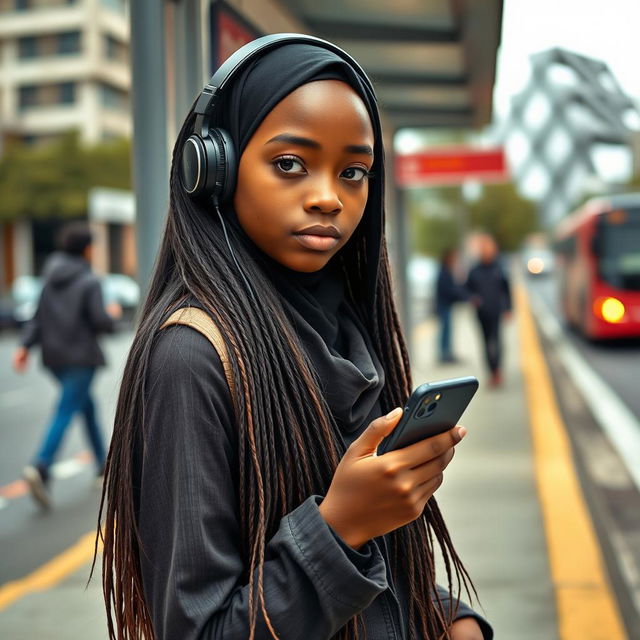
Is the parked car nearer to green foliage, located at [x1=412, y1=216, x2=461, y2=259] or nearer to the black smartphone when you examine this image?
green foliage, located at [x1=412, y1=216, x2=461, y2=259]

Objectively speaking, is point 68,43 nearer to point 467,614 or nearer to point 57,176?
point 57,176

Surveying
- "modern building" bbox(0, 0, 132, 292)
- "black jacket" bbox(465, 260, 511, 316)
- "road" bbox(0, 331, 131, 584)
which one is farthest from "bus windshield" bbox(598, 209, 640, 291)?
"modern building" bbox(0, 0, 132, 292)

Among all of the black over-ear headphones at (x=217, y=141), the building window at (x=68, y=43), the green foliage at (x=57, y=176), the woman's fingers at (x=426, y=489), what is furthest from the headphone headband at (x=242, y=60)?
the building window at (x=68, y=43)

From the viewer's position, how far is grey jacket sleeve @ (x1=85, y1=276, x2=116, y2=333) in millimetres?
6211

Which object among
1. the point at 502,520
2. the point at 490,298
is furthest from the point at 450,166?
the point at 502,520

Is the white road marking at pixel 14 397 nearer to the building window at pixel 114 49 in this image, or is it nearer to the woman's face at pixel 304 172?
the woman's face at pixel 304 172

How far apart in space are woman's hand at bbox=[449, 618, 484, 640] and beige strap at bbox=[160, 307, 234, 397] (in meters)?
0.63

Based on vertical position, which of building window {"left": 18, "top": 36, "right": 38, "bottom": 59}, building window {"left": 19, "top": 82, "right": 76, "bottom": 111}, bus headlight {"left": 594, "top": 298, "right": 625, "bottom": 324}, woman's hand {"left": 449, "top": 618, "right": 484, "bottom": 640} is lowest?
bus headlight {"left": 594, "top": 298, "right": 625, "bottom": 324}

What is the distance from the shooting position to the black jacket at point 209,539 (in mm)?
1100

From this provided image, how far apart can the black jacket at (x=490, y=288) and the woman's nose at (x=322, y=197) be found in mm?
9982

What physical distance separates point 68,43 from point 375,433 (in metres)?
46.6

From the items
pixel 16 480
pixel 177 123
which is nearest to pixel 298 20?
pixel 177 123

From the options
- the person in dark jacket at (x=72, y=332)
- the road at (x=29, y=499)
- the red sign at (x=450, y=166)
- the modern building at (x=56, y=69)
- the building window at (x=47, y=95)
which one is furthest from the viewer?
the building window at (x=47, y=95)

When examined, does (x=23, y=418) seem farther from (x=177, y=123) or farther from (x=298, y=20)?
(x=177, y=123)
